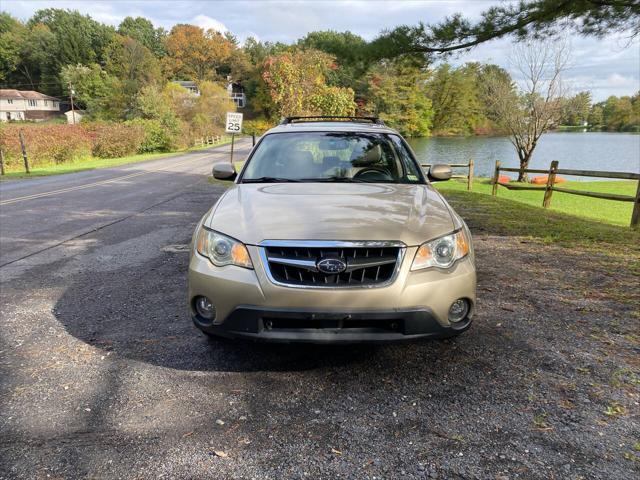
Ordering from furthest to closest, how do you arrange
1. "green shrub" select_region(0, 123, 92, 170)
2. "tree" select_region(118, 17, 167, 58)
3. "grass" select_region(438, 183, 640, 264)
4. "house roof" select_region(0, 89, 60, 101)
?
"tree" select_region(118, 17, 167, 58)
"house roof" select_region(0, 89, 60, 101)
"green shrub" select_region(0, 123, 92, 170)
"grass" select_region(438, 183, 640, 264)

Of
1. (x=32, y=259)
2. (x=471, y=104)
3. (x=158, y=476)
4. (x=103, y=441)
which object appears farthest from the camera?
(x=471, y=104)

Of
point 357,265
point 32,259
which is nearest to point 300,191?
point 357,265

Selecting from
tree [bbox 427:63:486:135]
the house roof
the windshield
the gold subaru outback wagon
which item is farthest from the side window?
the house roof

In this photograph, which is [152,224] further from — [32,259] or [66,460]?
[66,460]

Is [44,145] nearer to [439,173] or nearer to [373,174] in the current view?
[373,174]

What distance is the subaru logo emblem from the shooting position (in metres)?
2.53

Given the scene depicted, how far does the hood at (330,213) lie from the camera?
2.66m

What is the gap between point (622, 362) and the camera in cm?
306

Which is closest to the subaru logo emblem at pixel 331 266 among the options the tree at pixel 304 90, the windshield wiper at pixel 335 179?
the windshield wiper at pixel 335 179

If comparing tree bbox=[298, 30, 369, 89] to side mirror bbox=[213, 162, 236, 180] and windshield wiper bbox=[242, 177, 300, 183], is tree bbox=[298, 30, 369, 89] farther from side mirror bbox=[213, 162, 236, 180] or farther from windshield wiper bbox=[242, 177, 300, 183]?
windshield wiper bbox=[242, 177, 300, 183]

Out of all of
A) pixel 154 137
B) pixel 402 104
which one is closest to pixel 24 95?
pixel 154 137

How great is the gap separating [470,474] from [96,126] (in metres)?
38.1

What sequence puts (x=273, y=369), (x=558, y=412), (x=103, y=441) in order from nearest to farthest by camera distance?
1. (x=103, y=441)
2. (x=558, y=412)
3. (x=273, y=369)

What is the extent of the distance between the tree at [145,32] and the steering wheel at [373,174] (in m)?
108
